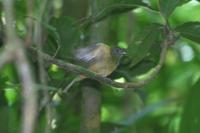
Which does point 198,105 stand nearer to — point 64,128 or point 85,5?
point 64,128

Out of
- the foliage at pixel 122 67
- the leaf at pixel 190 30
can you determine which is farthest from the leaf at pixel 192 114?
the leaf at pixel 190 30

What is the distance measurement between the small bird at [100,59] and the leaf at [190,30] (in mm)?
103

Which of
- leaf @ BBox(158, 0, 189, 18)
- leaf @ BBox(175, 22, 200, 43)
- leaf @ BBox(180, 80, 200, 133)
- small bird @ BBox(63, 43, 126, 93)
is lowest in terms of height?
leaf @ BBox(180, 80, 200, 133)

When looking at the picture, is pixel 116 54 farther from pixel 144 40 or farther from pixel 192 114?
pixel 192 114

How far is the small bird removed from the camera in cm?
65

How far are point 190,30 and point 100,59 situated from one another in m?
0.15

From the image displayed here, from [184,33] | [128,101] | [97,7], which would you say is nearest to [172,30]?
[184,33]

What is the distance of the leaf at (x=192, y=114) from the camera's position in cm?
92

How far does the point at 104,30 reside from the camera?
2.81ft

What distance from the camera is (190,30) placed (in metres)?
0.70

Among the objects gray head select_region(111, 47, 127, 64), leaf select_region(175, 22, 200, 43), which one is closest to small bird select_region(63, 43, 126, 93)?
gray head select_region(111, 47, 127, 64)

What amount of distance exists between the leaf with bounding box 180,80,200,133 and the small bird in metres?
0.32

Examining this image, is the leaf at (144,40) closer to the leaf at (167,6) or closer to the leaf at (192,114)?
the leaf at (167,6)

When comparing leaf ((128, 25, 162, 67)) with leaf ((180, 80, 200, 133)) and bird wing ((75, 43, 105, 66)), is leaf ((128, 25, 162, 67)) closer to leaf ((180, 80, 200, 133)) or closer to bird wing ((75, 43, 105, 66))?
bird wing ((75, 43, 105, 66))
